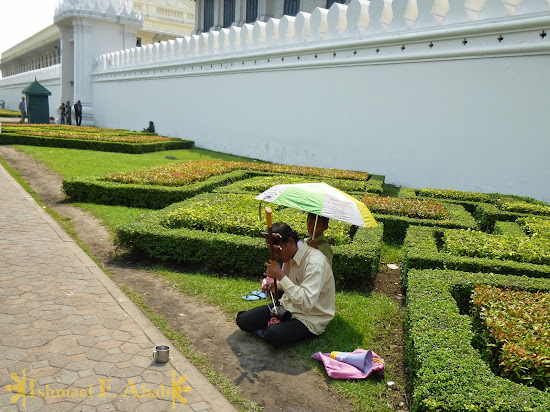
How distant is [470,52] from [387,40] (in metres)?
2.09

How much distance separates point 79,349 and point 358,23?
10.5m

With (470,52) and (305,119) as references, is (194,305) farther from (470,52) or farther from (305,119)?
(305,119)

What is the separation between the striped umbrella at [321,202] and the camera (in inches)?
143

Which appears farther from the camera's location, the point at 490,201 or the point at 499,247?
the point at 490,201

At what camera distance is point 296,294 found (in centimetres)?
363

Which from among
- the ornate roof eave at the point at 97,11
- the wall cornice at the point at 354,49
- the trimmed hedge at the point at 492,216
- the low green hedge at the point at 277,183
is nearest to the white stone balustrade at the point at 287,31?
the wall cornice at the point at 354,49

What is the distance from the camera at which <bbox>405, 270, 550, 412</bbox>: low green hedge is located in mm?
2600

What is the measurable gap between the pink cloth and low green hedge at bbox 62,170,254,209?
5122mm

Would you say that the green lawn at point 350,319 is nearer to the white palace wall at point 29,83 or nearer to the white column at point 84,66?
the white column at point 84,66

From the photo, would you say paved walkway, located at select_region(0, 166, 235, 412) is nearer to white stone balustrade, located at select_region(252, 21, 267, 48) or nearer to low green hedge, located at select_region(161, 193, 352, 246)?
low green hedge, located at select_region(161, 193, 352, 246)

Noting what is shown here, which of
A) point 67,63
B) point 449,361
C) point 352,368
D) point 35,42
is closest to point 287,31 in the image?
point 352,368

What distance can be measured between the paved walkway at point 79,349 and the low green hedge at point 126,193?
2.82 meters

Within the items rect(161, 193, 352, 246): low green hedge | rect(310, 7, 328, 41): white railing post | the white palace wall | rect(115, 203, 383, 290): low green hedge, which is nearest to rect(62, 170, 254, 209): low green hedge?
rect(161, 193, 352, 246): low green hedge

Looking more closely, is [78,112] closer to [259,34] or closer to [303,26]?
[259,34]
